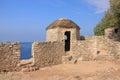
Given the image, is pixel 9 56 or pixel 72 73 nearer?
pixel 72 73

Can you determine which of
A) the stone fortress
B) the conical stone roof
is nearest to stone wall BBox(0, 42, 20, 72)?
the stone fortress

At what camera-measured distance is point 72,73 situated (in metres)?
15.4

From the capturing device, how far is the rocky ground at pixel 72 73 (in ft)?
45.5

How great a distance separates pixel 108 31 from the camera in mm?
24938

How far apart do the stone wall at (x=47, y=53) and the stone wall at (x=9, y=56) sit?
1.53 metres

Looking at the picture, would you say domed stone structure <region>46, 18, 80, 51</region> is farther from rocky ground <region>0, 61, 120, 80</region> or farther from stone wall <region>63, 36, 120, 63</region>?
rocky ground <region>0, 61, 120, 80</region>

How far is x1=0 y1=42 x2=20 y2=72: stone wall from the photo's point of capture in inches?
594

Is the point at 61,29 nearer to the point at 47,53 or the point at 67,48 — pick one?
the point at 67,48

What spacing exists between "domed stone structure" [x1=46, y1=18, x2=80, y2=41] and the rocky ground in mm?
3176

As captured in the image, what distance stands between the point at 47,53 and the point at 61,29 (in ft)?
11.5

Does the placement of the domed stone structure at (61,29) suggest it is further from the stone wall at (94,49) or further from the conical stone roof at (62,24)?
the stone wall at (94,49)

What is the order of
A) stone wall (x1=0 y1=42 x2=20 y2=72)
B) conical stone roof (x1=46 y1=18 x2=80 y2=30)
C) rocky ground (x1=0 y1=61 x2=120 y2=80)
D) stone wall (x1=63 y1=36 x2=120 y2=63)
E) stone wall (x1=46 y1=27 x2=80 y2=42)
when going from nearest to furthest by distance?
rocky ground (x1=0 y1=61 x2=120 y2=80)
stone wall (x1=0 y1=42 x2=20 y2=72)
stone wall (x1=63 y1=36 x2=120 y2=63)
stone wall (x1=46 y1=27 x2=80 y2=42)
conical stone roof (x1=46 y1=18 x2=80 y2=30)

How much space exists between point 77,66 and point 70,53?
2757 mm

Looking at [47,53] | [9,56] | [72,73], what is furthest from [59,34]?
[9,56]
